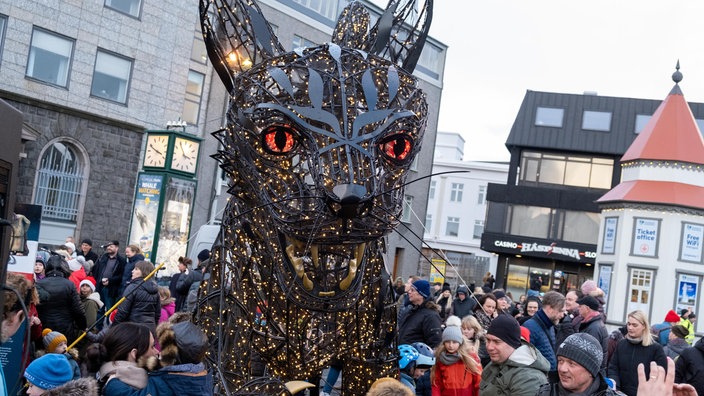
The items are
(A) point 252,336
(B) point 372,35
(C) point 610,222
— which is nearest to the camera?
(A) point 252,336

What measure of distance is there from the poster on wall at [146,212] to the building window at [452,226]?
135ft

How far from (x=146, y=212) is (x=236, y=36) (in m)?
12.5

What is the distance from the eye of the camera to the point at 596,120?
37.8 metres

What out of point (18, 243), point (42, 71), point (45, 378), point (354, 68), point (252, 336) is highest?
point (42, 71)

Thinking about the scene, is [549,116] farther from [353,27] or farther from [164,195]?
[353,27]

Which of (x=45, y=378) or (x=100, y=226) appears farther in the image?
(x=100, y=226)

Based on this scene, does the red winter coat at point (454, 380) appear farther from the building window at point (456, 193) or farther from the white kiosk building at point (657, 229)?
the building window at point (456, 193)

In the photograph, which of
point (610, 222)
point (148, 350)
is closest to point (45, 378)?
point (148, 350)

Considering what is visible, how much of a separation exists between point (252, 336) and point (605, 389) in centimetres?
178

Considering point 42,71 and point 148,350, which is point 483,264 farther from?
point 148,350

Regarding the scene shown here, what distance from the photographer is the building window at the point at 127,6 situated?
21355 mm

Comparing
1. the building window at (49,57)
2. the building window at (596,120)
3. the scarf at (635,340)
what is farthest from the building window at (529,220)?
the scarf at (635,340)

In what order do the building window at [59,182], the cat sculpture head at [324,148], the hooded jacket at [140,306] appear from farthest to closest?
the building window at [59,182]
the hooded jacket at [140,306]
the cat sculpture head at [324,148]

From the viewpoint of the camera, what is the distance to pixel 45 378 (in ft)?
13.5
